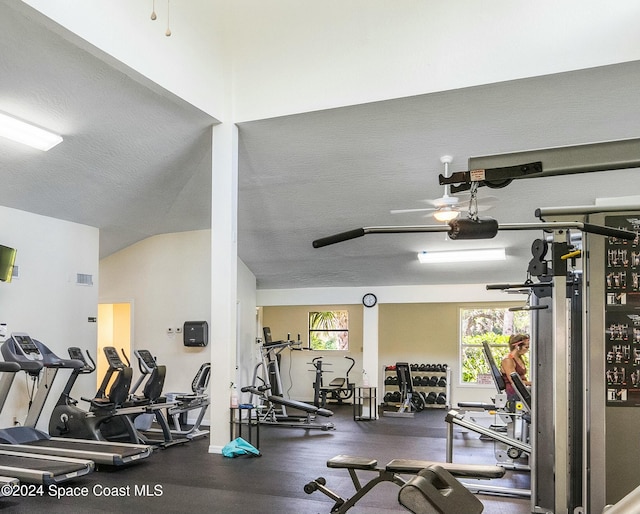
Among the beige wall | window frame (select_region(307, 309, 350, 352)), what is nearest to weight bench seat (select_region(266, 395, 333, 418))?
window frame (select_region(307, 309, 350, 352))

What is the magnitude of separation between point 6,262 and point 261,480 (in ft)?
11.7

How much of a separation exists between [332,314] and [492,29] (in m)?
7.28

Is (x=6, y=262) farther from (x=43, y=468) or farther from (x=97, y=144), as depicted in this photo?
(x=43, y=468)

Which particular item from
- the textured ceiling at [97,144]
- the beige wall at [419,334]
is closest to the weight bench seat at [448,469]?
the textured ceiling at [97,144]

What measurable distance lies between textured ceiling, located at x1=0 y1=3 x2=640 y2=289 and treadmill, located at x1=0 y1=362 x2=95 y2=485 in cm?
231

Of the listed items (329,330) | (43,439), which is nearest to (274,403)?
(43,439)

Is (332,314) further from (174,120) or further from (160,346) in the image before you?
Answer: (174,120)

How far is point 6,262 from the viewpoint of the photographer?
6.05 metres

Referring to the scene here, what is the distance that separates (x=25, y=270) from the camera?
660 centimetres

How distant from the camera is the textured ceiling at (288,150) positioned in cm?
488

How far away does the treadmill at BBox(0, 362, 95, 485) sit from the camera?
4.19 meters

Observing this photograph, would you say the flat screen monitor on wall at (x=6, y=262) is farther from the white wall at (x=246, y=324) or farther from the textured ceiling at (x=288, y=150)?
the white wall at (x=246, y=324)

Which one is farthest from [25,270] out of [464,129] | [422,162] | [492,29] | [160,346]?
[492,29]

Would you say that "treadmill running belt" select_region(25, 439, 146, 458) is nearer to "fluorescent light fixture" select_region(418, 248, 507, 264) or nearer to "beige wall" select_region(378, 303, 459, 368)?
"fluorescent light fixture" select_region(418, 248, 507, 264)
